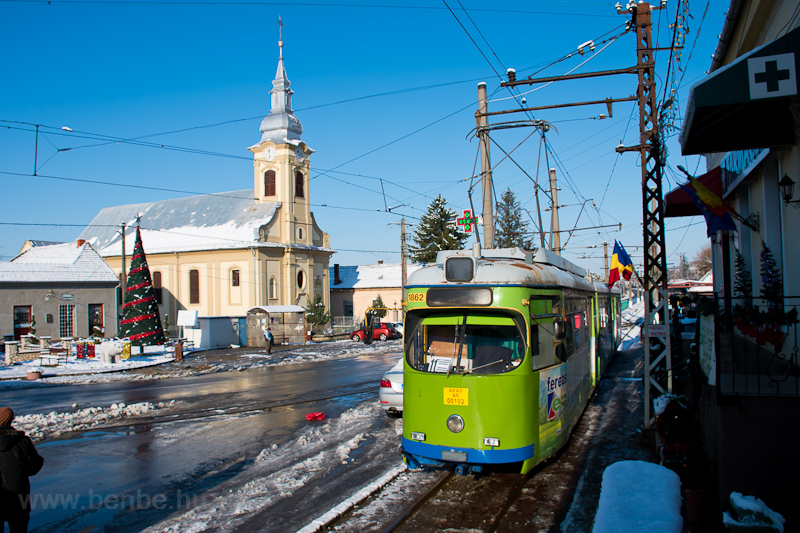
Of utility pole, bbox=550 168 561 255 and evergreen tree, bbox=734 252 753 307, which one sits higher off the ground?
utility pole, bbox=550 168 561 255

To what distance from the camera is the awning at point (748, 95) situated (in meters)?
6.65

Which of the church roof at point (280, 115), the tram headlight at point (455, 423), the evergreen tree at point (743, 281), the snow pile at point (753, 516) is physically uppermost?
the church roof at point (280, 115)

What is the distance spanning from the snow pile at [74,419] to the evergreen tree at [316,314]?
35.7m

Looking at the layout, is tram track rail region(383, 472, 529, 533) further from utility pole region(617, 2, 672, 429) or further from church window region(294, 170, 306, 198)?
church window region(294, 170, 306, 198)

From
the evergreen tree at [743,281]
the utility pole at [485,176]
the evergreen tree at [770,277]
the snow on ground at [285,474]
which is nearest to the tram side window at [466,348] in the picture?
the snow on ground at [285,474]

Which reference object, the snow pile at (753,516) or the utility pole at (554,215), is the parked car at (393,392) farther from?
the utility pole at (554,215)

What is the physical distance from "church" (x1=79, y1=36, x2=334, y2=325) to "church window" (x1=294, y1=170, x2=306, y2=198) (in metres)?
0.09

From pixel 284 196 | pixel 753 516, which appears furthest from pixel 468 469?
pixel 284 196

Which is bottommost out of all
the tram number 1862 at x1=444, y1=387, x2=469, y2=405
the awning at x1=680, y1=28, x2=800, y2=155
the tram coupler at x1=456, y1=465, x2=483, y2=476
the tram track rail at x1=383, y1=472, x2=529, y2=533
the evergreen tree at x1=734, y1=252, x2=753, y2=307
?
the tram track rail at x1=383, y1=472, x2=529, y2=533

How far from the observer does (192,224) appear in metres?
59.6

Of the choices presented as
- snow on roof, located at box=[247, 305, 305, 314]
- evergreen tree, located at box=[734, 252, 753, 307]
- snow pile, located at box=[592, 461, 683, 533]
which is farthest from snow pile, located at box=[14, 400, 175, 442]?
snow on roof, located at box=[247, 305, 305, 314]

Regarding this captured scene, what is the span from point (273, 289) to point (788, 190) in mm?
49237

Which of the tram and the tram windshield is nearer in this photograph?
the tram

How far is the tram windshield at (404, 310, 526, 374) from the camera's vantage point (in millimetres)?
8000
